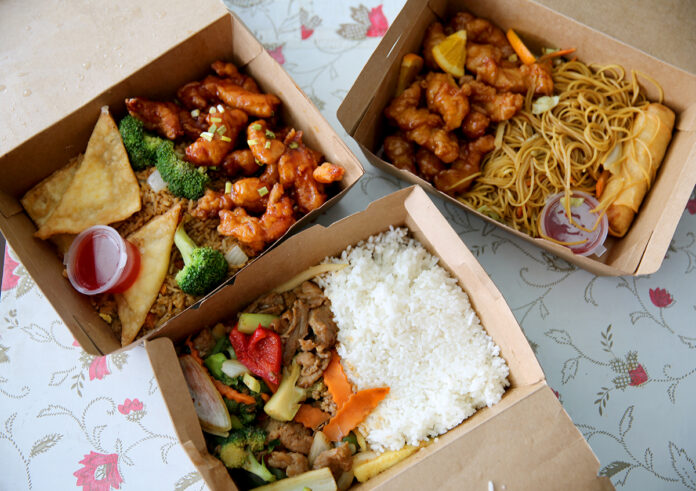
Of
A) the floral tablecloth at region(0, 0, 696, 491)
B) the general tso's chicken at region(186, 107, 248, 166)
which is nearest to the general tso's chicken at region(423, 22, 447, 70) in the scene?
the floral tablecloth at region(0, 0, 696, 491)

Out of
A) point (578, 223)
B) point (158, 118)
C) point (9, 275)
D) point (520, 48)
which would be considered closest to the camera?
point (158, 118)

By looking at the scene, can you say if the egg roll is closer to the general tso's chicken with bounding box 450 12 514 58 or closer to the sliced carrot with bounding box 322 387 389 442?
the general tso's chicken with bounding box 450 12 514 58

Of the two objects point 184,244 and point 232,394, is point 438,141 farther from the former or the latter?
point 232,394

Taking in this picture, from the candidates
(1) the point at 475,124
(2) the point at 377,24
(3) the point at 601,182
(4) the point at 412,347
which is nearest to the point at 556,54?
(1) the point at 475,124

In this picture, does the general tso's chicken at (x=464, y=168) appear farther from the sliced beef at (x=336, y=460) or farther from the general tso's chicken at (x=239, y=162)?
the sliced beef at (x=336, y=460)

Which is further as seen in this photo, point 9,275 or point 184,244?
point 9,275

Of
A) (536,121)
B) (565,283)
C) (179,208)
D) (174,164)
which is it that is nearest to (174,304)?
(179,208)

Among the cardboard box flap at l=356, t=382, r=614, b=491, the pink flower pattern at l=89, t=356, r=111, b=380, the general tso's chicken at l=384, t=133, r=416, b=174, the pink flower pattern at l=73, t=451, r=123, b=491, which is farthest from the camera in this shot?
the general tso's chicken at l=384, t=133, r=416, b=174
